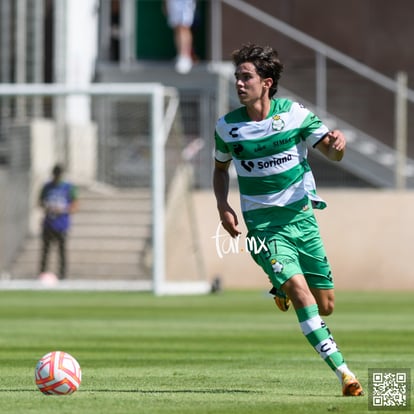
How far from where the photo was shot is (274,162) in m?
9.78

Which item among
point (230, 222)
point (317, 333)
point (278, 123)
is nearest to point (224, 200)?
point (230, 222)

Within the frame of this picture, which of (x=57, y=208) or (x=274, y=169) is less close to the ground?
(x=274, y=169)

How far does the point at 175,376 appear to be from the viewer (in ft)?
34.5

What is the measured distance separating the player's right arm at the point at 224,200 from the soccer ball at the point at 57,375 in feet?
4.74

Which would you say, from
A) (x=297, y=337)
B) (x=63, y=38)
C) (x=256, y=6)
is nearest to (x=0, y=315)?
(x=297, y=337)

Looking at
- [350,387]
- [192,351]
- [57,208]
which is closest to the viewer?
[350,387]

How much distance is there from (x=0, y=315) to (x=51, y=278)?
6.50 meters

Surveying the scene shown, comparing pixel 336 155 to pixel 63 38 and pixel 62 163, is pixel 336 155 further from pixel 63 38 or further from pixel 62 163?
pixel 63 38

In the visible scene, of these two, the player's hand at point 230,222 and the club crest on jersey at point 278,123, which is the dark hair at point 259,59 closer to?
the club crest on jersey at point 278,123

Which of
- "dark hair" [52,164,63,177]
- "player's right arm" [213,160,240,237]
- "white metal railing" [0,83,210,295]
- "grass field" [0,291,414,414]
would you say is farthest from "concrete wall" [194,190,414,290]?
"player's right arm" [213,160,240,237]

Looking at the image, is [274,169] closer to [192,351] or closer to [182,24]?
[192,351]

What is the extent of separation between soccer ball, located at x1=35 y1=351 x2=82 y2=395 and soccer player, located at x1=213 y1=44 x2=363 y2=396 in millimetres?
1479

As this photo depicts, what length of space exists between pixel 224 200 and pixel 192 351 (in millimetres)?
3349

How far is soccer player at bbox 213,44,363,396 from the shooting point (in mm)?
9680
